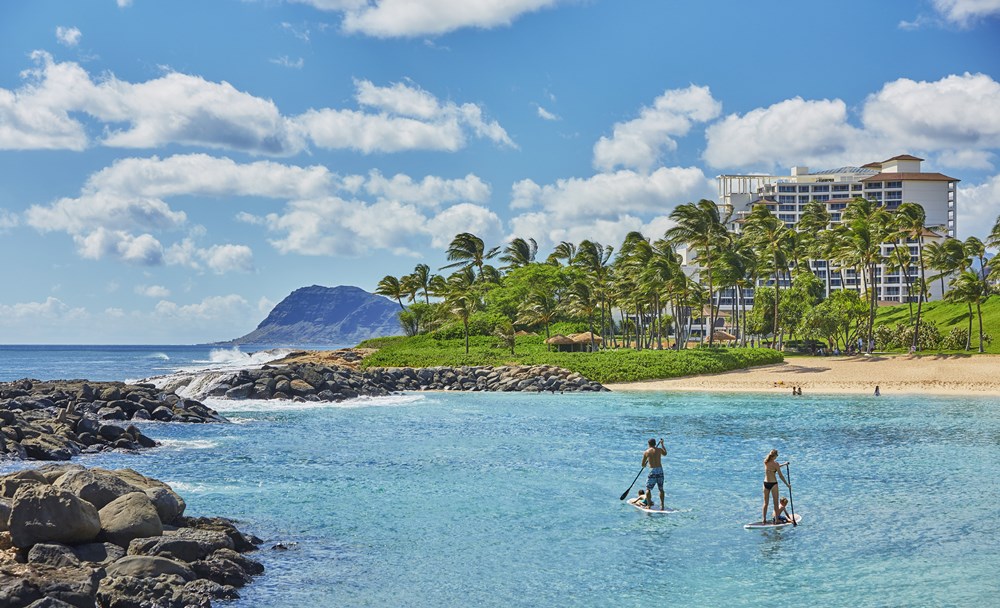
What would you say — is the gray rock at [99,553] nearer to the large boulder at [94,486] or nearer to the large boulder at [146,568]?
the large boulder at [146,568]

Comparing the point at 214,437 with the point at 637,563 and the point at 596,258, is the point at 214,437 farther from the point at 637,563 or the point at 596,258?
the point at 596,258

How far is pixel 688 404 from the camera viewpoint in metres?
53.0

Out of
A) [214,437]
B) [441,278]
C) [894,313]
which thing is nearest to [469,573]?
[214,437]

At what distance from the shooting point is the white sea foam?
52.8 meters

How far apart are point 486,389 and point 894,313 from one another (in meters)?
64.2

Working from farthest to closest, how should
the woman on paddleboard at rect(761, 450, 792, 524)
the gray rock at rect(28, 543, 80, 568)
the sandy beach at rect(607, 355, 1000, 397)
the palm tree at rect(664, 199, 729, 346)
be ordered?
the palm tree at rect(664, 199, 729, 346) → the sandy beach at rect(607, 355, 1000, 397) → the woman on paddleboard at rect(761, 450, 792, 524) → the gray rock at rect(28, 543, 80, 568)

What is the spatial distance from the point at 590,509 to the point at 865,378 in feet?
167

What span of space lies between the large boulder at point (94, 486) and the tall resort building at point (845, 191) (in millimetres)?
158905

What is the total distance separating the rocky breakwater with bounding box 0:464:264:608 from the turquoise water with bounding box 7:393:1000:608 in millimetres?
946

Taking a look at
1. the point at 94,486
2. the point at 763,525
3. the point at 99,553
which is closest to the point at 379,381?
the point at 763,525

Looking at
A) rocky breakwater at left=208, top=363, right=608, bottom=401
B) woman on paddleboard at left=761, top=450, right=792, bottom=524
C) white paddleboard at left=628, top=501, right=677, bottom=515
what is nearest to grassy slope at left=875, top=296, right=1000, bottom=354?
rocky breakwater at left=208, top=363, right=608, bottom=401

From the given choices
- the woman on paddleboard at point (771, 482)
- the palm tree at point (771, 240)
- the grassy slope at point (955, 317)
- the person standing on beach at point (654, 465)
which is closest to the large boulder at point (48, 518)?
the person standing on beach at point (654, 465)

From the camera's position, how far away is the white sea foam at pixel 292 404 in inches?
Answer: 2080

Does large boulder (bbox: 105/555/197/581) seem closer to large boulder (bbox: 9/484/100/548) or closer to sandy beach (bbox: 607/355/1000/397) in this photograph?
large boulder (bbox: 9/484/100/548)
